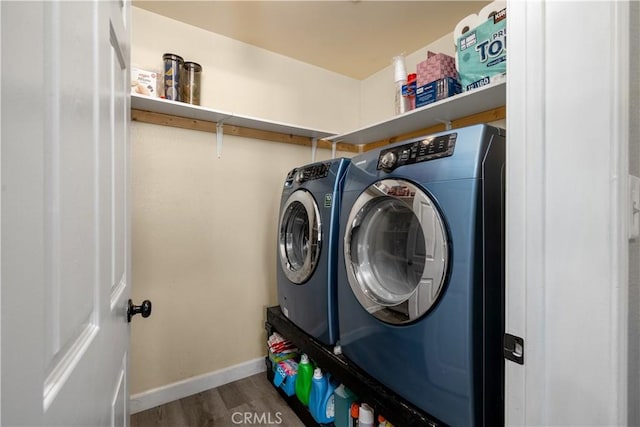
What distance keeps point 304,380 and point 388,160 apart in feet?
4.39

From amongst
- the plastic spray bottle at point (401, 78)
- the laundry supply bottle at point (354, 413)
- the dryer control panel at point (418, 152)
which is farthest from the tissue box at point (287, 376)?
the plastic spray bottle at point (401, 78)

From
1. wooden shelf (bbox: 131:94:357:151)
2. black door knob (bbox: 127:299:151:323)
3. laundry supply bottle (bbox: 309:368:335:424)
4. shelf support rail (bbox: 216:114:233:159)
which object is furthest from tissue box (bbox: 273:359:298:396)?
wooden shelf (bbox: 131:94:357:151)

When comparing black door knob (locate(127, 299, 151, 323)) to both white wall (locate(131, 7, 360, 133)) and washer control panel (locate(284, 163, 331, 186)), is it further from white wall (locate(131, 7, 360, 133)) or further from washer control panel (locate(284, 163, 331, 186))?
white wall (locate(131, 7, 360, 133))

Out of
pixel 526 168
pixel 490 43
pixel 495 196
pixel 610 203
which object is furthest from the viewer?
pixel 490 43

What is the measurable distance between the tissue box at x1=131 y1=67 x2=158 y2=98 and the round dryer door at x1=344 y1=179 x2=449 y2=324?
1444 mm

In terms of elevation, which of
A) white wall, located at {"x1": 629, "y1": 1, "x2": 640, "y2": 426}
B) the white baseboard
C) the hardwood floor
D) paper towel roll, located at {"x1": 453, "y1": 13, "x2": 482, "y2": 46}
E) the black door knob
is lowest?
the hardwood floor

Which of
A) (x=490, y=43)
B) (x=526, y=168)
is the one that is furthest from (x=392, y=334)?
(x=490, y=43)

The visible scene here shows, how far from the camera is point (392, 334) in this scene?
1.09 m

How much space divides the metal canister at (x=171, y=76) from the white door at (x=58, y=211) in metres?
1.18

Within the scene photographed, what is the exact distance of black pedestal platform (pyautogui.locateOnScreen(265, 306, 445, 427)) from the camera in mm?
1011

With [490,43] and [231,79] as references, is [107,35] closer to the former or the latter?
[490,43]

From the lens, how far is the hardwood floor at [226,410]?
169cm

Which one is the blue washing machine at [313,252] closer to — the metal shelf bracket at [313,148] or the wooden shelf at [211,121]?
the wooden shelf at [211,121]

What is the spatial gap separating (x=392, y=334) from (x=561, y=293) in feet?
2.04
